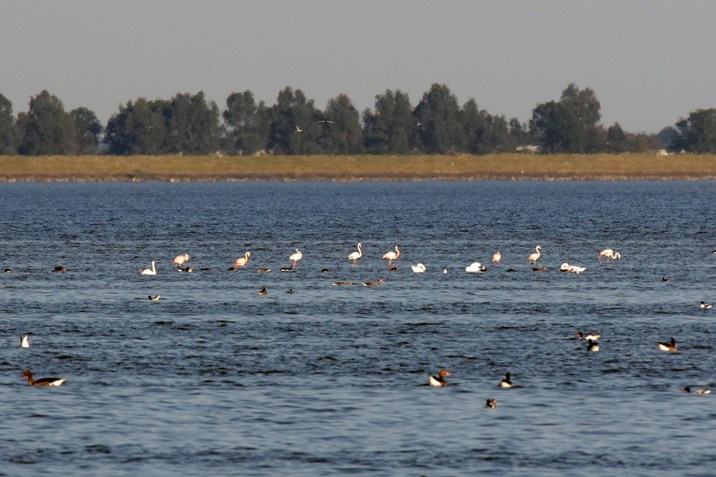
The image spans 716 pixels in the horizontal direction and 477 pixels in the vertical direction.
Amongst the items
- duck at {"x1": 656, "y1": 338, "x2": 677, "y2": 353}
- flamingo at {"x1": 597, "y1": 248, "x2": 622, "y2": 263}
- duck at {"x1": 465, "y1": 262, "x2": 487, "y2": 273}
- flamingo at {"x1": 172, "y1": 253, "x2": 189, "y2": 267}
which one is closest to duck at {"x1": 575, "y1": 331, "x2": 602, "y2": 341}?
duck at {"x1": 656, "y1": 338, "x2": 677, "y2": 353}

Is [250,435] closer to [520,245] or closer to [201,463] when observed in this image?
[201,463]

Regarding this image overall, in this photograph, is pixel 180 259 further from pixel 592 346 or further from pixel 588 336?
pixel 592 346

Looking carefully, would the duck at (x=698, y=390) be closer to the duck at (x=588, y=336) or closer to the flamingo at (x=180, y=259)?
the duck at (x=588, y=336)

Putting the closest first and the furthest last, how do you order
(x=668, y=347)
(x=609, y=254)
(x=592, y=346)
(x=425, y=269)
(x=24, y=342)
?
(x=668, y=347) → (x=592, y=346) → (x=24, y=342) → (x=425, y=269) → (x=609, y=254)

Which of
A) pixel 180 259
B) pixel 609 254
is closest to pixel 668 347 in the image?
pixel 609 254

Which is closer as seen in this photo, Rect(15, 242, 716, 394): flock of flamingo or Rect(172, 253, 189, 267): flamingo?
Rect(15, 242, 716, 394): flock of flamingo

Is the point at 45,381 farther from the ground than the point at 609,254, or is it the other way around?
the point at 45,381

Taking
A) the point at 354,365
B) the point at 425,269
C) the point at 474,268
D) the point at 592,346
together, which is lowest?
the point at 425,269

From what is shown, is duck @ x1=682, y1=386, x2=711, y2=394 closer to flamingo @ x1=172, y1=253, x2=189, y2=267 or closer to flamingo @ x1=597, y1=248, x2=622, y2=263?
flamingo @ x1=597, y1=248, x2=622, y2=263

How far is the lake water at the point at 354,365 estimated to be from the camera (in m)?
21.7

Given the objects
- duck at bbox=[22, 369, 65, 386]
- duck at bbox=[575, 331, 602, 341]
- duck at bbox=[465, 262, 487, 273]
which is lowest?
duck at bbox=[465, 262, 487, 273]

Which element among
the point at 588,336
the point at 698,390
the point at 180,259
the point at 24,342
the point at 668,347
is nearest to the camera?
the point at 698,390

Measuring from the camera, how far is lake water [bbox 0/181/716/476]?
2167 centimetres

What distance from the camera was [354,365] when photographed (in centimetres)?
2955
